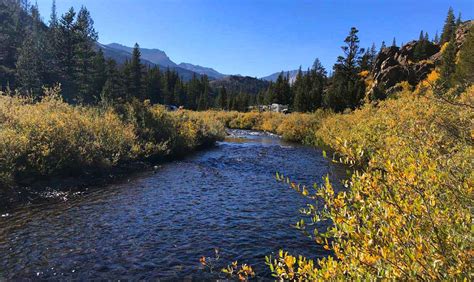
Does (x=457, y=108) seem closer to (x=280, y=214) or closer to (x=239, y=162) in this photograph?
(x=280, y=214)

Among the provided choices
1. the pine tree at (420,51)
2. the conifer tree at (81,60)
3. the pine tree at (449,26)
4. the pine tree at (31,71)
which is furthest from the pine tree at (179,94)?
the pine tree at (449,26)

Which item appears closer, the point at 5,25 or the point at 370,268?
the point at 370,268

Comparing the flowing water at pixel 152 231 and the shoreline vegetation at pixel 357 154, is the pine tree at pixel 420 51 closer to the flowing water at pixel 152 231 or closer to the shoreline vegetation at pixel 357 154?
the shoreline vegetation at pixel 357 154

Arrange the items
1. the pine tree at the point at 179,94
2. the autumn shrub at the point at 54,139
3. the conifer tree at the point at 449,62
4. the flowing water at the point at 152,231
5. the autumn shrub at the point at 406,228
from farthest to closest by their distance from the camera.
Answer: the pine tree at the point at 179,94
the conifer tree at the point at 449,62
the autumn shrub at the point at 54,139
the flowing water at the point at 152,231
the autumn shrub at the point at 406,228

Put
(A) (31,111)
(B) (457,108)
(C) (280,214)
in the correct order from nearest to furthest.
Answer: (B) (457,108) → (C) (280,214) → (A) (31,111)

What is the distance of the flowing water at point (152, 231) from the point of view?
24.6ft

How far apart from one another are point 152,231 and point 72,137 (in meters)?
8.21

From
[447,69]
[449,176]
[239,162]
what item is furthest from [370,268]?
[447,69]

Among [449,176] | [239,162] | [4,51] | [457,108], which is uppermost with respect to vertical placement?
[4,51]

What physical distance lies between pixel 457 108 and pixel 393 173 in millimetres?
8008

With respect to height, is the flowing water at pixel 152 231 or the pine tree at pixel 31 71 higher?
the pine tree at pixel 31 71

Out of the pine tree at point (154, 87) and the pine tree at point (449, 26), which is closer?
the pine tree at point (449, 26)

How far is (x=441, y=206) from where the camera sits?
3648 mm

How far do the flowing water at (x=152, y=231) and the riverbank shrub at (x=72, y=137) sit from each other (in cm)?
214
